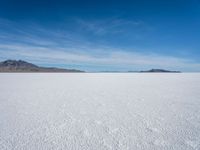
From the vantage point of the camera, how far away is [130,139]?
2043mm

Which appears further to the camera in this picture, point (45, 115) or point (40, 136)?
point (45, 115)

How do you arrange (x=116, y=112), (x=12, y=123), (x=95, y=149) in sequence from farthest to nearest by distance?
(x=116, y=112) < (x=12, y=123) < (x=95, y=149)

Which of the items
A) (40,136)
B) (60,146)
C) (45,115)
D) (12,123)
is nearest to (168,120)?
(60,146)

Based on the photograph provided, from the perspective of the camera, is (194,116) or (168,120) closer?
(168,120)

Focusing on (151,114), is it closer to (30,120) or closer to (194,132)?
(194,132)

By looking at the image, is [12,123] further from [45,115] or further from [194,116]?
[194,116]

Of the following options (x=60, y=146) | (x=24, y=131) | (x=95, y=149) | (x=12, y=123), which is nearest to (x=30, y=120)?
(x=12, y=123)

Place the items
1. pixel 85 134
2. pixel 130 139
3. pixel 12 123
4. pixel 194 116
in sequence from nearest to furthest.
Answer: pixel 130 139 → pixel 85 134 → pixel 12 123 → pixel 194 116

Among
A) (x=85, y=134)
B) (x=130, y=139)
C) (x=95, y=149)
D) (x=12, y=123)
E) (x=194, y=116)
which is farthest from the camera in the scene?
(x=194, y=116)

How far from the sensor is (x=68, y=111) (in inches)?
132

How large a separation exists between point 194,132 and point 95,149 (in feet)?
5.18

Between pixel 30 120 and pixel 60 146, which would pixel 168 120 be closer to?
pixel 60 146

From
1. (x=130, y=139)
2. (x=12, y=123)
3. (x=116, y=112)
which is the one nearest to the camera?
(x=130, y=139)

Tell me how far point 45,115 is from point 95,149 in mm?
1672
